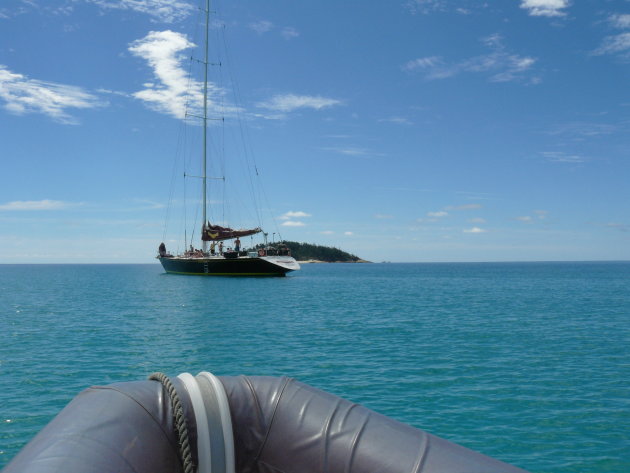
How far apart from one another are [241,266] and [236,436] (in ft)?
186

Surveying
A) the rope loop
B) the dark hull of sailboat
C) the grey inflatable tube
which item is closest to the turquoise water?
the grey inflatable tube

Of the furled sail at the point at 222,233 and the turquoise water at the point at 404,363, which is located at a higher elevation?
the furled sail at the point at 222,233

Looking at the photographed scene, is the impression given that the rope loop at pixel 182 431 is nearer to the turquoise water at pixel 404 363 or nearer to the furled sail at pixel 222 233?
the turquoise water at pixel 404 363

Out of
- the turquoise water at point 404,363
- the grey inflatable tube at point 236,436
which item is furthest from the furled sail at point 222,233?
the grey inflatable tube at point 236,436

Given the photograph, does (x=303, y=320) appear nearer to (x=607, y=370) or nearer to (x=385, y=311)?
(x=385, y=311)

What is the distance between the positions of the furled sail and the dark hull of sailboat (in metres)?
2.83

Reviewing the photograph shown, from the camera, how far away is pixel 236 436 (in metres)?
3.19

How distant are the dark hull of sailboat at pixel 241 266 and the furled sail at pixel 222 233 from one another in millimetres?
2826

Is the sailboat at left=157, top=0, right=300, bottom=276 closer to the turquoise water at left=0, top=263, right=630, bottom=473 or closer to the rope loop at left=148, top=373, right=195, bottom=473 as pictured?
the turquoise water at left=0, top=263, right=630, bottom=473

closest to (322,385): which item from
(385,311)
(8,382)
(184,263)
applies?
(8,382)

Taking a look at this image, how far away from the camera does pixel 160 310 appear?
29.6m

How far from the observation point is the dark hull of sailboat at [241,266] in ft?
192

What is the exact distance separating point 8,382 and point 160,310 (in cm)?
1822

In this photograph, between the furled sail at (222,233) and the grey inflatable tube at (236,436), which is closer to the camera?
the grey inflatable tube at (236,436)
